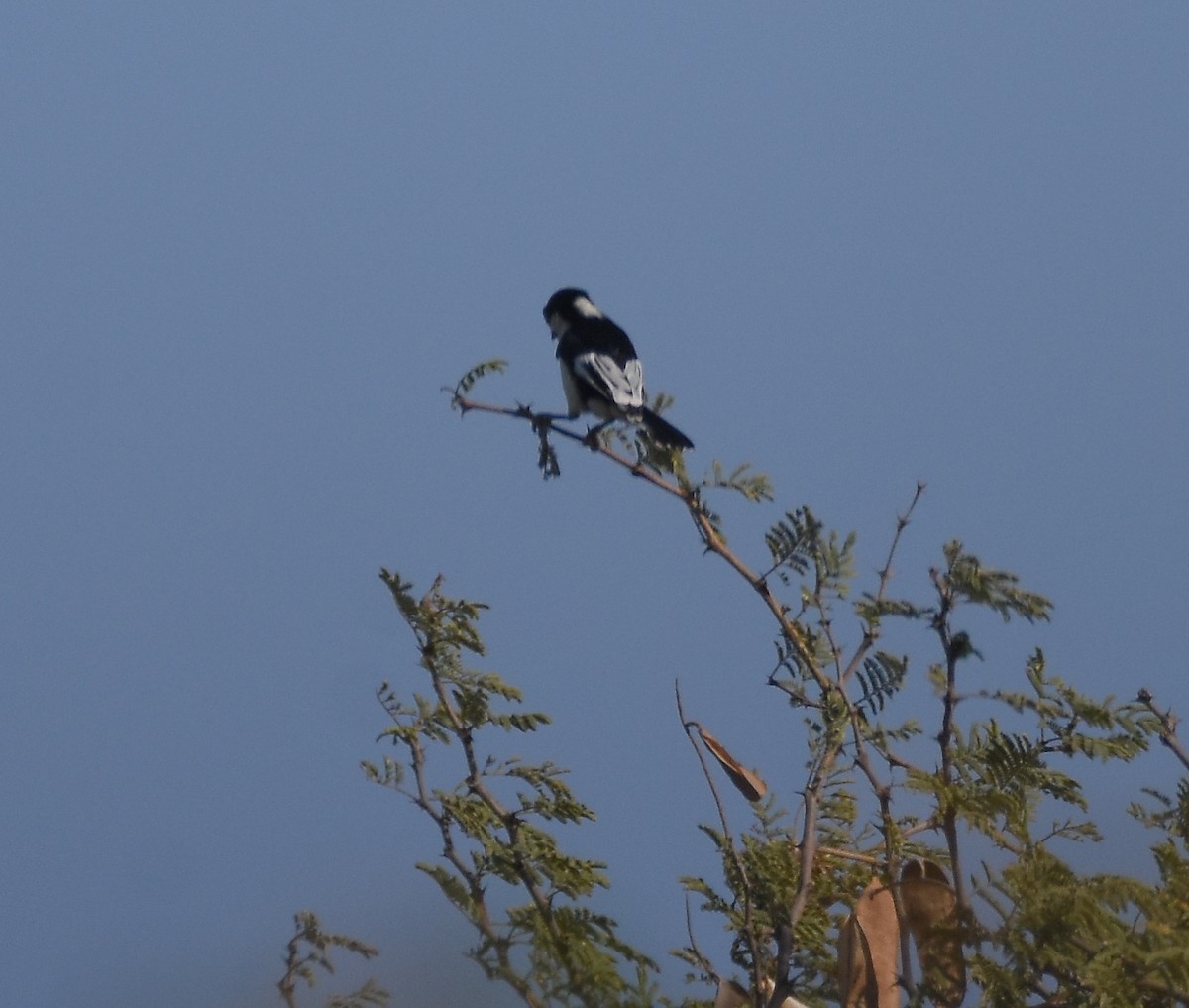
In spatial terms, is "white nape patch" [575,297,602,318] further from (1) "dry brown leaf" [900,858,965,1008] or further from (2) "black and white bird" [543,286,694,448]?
(1) "dry brown leaf" [900,858,965,1008]

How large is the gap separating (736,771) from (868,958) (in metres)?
0.34

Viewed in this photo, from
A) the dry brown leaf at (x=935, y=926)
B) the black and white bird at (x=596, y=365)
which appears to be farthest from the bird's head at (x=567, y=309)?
the dry brown leaf at (x=935, y=926)

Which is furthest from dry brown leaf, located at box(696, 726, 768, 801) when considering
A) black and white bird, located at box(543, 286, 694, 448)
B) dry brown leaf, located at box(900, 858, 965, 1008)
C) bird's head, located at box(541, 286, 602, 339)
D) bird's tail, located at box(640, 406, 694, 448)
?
bird's head, located at box(541, 286, 602, 339)

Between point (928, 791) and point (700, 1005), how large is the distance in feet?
1.05

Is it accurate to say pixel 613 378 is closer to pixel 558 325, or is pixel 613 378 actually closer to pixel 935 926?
pixel 558 325

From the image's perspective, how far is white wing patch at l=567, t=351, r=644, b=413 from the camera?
3307 millimetres

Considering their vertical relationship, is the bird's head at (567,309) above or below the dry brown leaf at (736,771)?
above

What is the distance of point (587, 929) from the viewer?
1.58 meters

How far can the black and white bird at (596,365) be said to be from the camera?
3.35 meters

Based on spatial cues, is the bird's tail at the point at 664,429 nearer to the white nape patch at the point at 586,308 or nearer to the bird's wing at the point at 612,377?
the bird's wing at the point at 612,377

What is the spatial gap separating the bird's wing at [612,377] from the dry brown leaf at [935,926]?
5.90 ft

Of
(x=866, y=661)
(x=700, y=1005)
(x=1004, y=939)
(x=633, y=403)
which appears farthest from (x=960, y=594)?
(x=633, y=403)

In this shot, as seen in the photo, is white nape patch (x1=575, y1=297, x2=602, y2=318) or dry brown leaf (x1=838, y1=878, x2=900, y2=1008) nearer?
dry brown leaf (x1=838, y1=878, x2=900, y2=1008)

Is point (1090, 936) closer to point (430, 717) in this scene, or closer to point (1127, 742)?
point (1127, 742)
